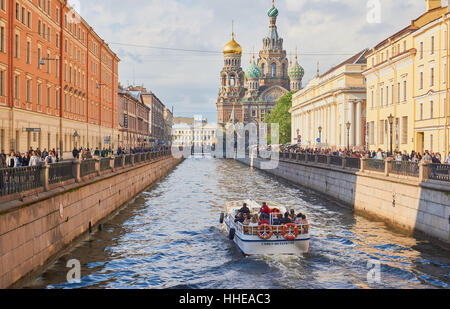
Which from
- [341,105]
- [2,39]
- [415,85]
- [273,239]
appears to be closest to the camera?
[273,239]

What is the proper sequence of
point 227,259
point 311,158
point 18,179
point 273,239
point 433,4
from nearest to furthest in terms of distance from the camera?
point 18,179 < point 273,239 < point 227,259 < point 433,4 < point 311,158

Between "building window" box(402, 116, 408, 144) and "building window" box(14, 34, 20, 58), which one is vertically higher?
"building window" box(14, 34, 20, 58)

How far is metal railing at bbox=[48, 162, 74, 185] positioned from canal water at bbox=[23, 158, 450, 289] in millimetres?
A: 2776

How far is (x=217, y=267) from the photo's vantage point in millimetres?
20031

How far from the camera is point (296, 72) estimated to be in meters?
195

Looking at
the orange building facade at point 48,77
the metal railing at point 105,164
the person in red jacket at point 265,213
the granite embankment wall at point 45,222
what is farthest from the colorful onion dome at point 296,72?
the person in red jacket at point 265,213

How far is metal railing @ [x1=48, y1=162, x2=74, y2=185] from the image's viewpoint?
20.4 meters

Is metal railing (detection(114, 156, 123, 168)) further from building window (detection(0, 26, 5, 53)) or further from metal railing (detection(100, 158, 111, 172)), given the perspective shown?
building window (detection(0, 26, 5, 53))

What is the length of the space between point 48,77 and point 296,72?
508ft

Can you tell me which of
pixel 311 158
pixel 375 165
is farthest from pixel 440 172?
pixel 311 158

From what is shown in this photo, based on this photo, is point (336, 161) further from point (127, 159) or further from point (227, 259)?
point (227, 259)

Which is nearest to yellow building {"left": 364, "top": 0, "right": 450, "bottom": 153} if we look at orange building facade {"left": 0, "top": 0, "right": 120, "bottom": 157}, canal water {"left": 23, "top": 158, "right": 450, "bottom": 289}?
canal water {"left": 23, "top": 158, "right": 450, "bottom": 289}

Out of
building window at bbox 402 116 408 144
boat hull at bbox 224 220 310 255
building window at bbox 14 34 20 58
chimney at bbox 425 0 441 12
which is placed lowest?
boat hull at bbox 224 220 310 255
